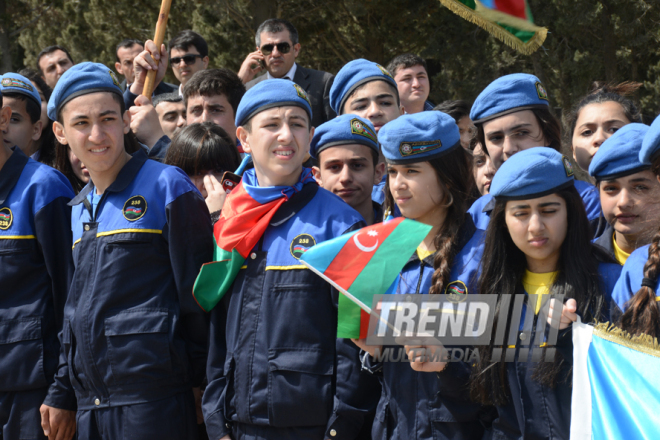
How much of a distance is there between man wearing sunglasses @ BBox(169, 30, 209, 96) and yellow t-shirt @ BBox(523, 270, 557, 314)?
453cm

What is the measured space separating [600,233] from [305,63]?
14546 mm

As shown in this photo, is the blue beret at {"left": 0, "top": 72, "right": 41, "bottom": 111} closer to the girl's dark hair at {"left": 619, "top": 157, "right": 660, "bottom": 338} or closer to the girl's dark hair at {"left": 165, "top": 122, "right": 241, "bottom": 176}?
the girl's dark hair at {"left": 165, "top": 122, "right": 241, "bottom": 176}

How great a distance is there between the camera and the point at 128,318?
3170 millimetres

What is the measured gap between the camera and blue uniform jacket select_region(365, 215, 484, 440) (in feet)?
8.98

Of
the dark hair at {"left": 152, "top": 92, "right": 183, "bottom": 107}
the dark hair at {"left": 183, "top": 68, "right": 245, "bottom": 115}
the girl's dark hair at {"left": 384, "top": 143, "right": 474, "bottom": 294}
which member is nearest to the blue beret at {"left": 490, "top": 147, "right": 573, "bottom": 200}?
the girl's dark hair at {"left": 384, "top": 143, "right": 474, "bottom": 294}

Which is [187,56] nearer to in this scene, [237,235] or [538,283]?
[237,235]

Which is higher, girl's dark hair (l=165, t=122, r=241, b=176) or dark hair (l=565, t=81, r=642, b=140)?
dark hair (l=565, t=81, r=642, b=140)

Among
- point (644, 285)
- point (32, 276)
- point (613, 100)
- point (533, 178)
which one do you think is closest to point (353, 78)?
point (613, 100)

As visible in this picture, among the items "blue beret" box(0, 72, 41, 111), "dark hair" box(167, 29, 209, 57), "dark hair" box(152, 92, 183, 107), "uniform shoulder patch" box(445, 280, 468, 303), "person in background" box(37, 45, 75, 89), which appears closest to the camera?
"uniform shoulder patch" box(445, 280, 468, 303)

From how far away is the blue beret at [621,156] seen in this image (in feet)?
10.2

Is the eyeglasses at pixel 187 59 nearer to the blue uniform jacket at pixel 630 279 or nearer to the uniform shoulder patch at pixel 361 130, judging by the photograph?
the uniform shoulder patch at pixel 361 130

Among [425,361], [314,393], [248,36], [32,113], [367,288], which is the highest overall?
[248,36]

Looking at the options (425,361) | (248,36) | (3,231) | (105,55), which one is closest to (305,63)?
(248,36)

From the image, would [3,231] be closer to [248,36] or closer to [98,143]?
[98,143]
